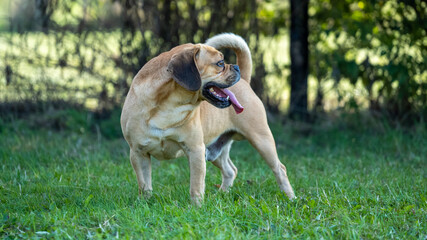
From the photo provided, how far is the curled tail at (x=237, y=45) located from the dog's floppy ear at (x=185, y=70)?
2.86ft

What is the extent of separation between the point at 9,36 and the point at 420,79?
5.77m

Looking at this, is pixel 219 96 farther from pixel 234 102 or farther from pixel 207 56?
pixel 207 56

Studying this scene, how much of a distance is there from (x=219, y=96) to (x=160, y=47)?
4.14 metres

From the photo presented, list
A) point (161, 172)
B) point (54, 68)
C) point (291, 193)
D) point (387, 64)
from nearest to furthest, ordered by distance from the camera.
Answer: point (291, 193), point (161, 172), point (387, 64), point (54, 68)

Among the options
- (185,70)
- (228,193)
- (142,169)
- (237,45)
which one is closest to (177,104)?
(185,70)

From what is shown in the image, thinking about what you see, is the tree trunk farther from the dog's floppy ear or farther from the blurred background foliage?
the dog's floppy ear

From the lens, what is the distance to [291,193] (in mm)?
4781

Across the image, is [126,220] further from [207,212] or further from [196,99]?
[196,99]

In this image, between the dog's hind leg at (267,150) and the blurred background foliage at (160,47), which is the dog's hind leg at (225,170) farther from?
the blurred background foliage at (160,47)

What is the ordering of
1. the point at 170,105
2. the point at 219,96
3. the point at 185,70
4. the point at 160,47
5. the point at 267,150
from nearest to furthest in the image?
the point at 185,70, the point at 170,105, the point at 219,96, the point at 267,150, the point at 160,47

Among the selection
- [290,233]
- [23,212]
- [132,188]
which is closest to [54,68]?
[132,188]

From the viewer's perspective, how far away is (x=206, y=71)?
13.9 ft

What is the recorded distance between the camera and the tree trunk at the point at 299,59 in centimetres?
832

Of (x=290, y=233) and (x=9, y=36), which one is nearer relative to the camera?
(x=290, y=233)
